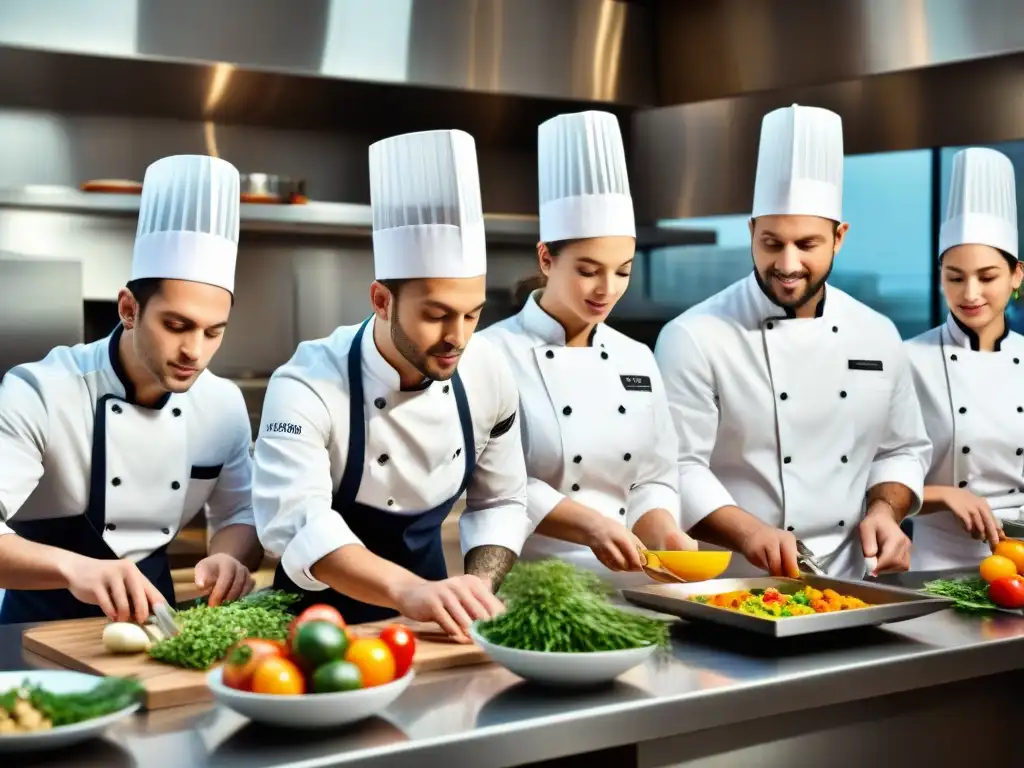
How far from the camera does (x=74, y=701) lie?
1.35 m

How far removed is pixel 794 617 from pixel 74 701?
3.18 feet

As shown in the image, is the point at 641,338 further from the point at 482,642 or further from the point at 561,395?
the point at 482,642

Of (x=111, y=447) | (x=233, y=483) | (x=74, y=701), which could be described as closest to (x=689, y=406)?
(x=233, y=483)

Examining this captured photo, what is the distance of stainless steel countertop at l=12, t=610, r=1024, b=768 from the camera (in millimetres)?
1361

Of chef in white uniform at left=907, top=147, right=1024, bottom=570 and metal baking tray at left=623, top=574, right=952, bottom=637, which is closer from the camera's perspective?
metal baking tray at left=623, top=574, right=952, bottom=637

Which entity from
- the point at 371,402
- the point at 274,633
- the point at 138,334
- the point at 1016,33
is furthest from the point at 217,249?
the point at 1016,33

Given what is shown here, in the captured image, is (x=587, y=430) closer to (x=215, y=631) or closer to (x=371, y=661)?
(x=215, y=631)

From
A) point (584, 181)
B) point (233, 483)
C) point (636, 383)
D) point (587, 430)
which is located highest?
point (584, 181)

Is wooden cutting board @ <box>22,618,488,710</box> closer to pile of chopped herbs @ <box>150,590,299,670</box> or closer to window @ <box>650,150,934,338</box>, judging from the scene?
pile of chopped herbs @ <box>150,590,299,670</box>

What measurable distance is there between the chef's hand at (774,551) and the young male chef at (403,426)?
0.44 m

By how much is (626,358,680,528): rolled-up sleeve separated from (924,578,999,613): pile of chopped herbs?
2.00 ft

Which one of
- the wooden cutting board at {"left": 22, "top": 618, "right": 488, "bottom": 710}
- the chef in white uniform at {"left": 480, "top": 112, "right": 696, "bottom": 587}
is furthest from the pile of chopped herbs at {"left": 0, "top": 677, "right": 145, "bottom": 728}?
the chef in white uniform at {"left": 480, "top": 112, "right": 696, "bottom": 587}

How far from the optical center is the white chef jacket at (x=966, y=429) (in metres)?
3.33

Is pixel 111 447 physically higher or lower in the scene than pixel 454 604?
higher
